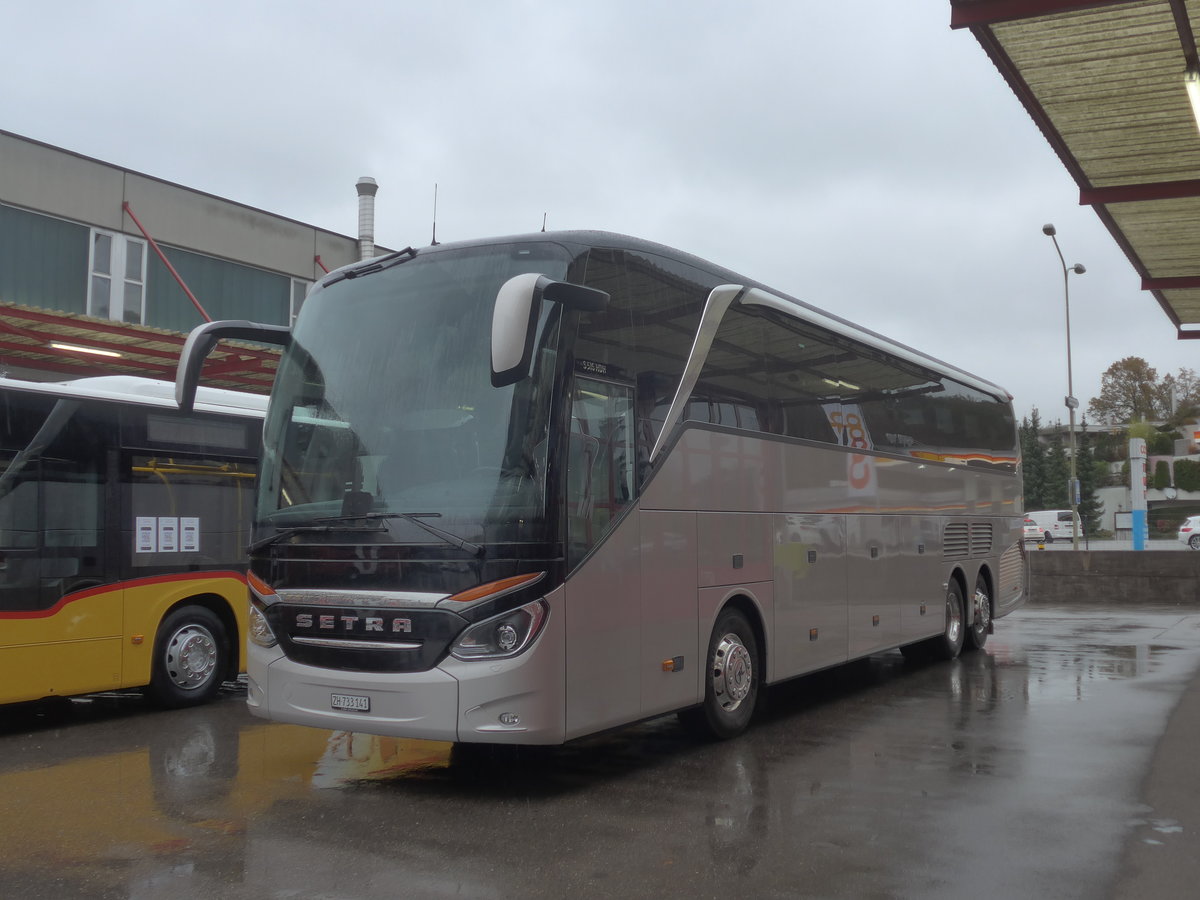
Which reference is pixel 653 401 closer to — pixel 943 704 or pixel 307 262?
pixel 943 704

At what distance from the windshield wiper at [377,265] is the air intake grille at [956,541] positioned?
27.0 feet

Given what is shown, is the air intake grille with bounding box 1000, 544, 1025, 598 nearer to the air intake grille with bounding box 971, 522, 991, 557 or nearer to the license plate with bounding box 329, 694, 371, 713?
the air intake grille with bounding box 971, 522, 991, 557

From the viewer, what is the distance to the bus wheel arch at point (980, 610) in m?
14.8

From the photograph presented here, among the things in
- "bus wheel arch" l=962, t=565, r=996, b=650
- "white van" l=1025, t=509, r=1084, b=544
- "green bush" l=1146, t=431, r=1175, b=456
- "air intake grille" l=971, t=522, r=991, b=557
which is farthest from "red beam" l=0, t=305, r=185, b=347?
"green bush" l=1146, t=431, r=1175, b=456

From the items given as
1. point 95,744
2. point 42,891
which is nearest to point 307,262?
point 95,744

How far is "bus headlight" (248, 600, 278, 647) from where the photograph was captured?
7.33m

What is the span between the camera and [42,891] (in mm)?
5051

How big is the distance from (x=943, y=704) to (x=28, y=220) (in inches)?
719

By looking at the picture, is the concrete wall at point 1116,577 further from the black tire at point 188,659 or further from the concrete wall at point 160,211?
the black tire at point 188,659

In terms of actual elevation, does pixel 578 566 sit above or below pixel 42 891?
above

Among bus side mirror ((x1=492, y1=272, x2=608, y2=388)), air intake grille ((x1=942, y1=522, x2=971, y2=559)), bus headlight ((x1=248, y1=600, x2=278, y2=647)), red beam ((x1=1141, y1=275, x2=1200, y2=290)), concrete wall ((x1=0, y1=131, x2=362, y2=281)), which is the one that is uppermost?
concrete wall ((x1=0, y1=131, x2=362, y2=281))

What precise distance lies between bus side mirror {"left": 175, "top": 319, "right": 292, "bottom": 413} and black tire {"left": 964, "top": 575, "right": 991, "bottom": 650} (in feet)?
33.3

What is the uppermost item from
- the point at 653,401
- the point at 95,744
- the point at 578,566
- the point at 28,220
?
the point at 28,220

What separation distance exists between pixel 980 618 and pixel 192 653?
9.81 metres
